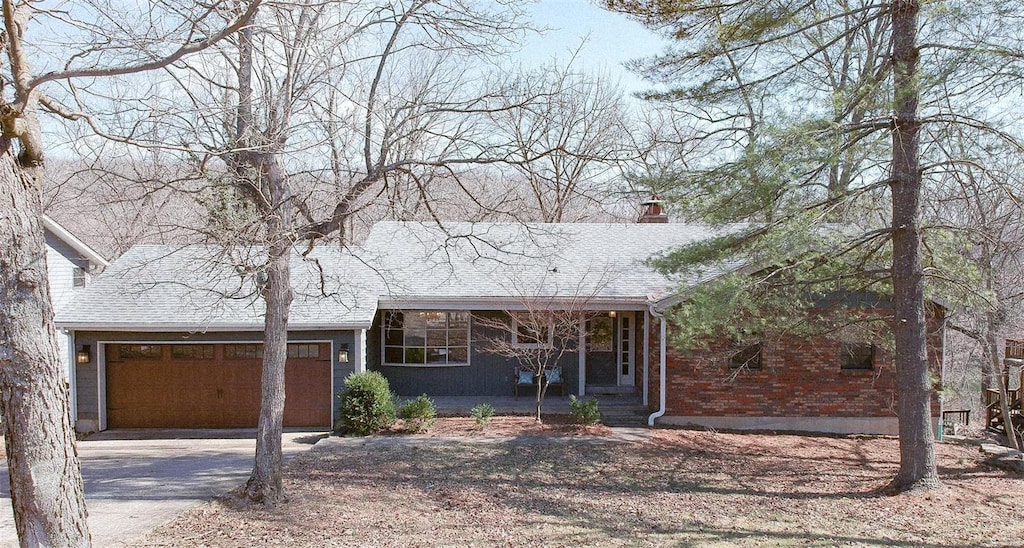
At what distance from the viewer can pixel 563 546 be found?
6676 millimetres

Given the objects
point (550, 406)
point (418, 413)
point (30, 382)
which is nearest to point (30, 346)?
point (30, 382)

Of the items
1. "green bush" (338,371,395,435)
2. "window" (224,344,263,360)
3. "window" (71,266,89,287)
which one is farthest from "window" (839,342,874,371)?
"window" (71,266,89,287)

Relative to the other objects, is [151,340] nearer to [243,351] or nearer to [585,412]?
[243,351]

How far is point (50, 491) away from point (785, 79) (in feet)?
30.7

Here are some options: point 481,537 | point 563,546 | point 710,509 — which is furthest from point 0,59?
point 710,509

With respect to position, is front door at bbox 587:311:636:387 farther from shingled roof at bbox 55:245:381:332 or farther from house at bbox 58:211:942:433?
shingled roof at bbox 55:245:381:332

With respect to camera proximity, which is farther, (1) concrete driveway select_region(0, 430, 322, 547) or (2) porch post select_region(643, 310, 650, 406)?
(2) porch post select_region(643, 310, 650, 406)

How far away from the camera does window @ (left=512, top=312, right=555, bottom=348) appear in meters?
12.3

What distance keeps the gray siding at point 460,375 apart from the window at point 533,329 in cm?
57

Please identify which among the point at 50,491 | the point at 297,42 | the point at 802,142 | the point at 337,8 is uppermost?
the point at 337,8

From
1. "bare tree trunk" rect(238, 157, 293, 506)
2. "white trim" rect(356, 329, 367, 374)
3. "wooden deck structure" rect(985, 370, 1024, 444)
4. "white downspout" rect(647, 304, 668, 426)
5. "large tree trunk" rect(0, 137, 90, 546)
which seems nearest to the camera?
"large tree trunk" rect(0, 137, 90, 546)

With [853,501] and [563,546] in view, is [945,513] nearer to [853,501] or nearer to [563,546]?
[853,501]

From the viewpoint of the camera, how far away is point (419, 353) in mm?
14664

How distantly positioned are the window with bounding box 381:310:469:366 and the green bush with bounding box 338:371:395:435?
8.36 feet
